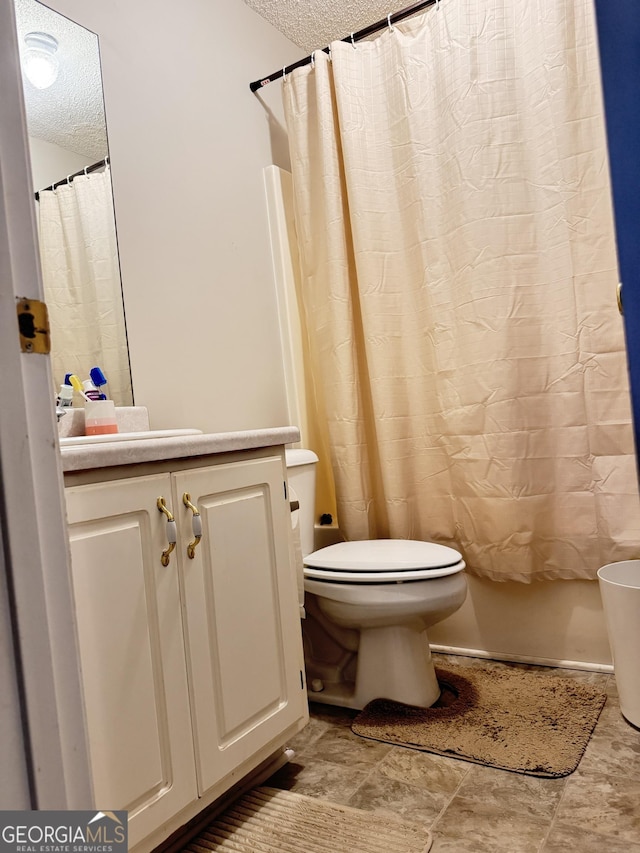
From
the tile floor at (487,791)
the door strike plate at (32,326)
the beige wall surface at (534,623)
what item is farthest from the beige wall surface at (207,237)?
the door strike plate at (32,326)

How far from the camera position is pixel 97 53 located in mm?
1755

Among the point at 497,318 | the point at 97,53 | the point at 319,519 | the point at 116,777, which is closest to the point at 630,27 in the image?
the point at 116,777

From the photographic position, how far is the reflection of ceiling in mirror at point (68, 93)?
1605 millimetres

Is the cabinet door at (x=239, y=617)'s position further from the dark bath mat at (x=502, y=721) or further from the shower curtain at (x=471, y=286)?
the shower curtain at (x=471, y=286)

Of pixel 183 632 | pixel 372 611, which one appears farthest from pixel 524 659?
pixel 183 632

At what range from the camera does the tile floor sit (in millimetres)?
1228

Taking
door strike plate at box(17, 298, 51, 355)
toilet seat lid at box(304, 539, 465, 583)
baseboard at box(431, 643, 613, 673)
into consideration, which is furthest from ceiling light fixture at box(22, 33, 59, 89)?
baseboard at box(431, 643, 613, 673)

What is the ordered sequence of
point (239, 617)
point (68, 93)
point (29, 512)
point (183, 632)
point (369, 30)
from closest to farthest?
point (29, 512)
point (183, 632)
point (239, 617)
point (68, 93)
point (369, 30)

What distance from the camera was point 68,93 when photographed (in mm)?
1684

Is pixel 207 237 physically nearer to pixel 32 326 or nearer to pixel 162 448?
pixel 162 448

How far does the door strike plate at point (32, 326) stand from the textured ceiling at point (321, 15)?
2.17 meters

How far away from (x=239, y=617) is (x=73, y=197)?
1.15 m

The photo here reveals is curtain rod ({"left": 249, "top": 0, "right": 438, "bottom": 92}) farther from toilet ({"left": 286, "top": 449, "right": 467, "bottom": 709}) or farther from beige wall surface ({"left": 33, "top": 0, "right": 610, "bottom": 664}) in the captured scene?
toilet ({"left": 286, "top": 449, "right": 467, "bottom": 709})

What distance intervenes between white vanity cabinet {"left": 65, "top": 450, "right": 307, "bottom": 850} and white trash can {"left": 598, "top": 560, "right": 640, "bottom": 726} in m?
0.79
